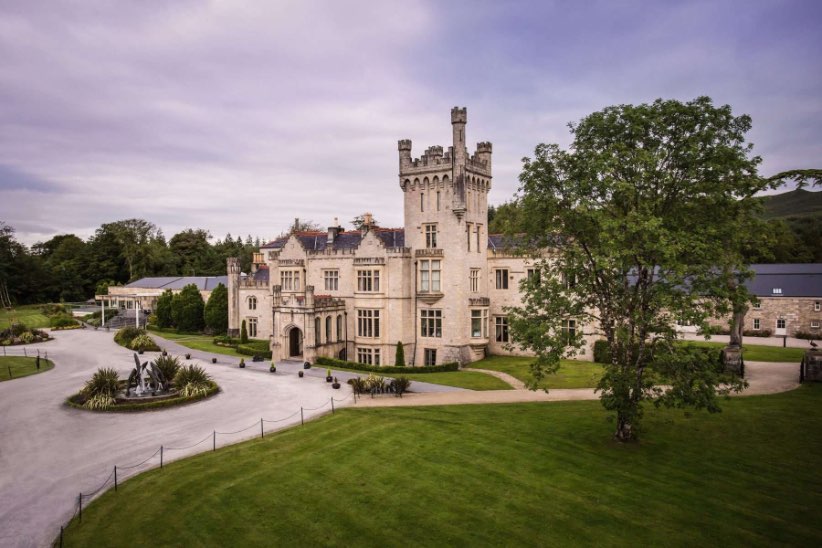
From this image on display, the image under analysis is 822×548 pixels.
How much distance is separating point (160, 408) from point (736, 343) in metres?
37.5

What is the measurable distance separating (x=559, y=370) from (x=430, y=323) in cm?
1140

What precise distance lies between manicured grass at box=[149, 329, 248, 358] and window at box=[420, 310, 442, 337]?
709 inches

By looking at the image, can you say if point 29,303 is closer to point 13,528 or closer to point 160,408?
point 160,408

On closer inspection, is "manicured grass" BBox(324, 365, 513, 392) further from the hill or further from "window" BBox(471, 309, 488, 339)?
the hill

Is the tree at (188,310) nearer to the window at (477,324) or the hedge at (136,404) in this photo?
the hedge at (136,404)

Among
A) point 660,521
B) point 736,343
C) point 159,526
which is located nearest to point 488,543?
point 660,521

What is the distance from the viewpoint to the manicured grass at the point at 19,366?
3909 cm

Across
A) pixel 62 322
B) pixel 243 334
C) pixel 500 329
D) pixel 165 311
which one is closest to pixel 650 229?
pixel 500 329

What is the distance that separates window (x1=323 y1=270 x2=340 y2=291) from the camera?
4741 cm

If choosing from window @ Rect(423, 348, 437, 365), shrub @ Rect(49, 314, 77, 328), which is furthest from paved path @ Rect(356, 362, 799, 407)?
shrub @ Rect(49, 314, 77, 328)

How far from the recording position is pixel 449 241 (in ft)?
137

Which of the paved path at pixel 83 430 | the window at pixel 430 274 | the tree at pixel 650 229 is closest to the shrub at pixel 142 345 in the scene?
the paved path at pixel 83 430

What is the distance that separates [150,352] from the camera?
2023 inches

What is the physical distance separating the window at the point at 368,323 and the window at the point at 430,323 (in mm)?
4134
